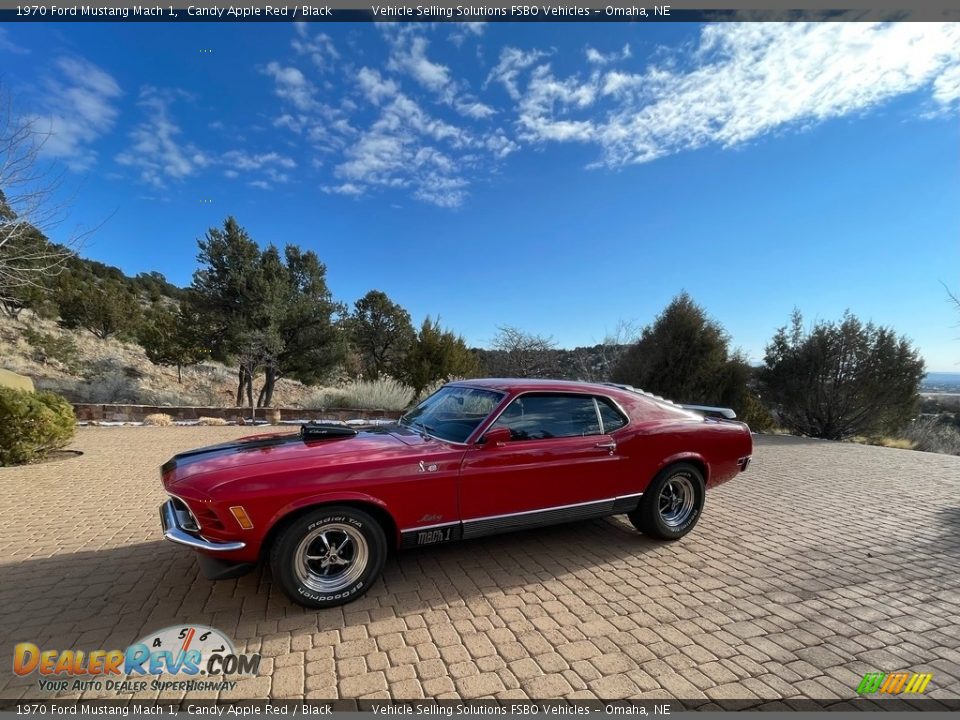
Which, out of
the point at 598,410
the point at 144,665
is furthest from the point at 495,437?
the point at 144,665

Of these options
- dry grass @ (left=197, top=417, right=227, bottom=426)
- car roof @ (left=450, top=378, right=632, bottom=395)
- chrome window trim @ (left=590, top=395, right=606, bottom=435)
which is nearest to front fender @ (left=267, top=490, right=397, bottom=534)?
car roof @ (left=450, top=378, right=632, bottom=395)

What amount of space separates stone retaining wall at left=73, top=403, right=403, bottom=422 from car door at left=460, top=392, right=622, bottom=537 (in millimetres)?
8730

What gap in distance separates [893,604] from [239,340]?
16637mm

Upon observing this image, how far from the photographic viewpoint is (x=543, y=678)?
88.4 inches

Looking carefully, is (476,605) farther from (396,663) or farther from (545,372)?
(545,372)

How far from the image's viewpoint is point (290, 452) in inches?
117

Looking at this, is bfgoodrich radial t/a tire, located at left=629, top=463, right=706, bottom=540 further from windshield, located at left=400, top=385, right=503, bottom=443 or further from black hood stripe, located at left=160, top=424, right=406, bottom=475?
black hood stripe, located at left=160, top=424, right=406, bottom=475

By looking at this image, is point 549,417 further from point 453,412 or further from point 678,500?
point 678,500

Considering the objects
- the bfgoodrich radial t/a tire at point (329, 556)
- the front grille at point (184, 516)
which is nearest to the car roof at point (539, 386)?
the bfgoodrich radial t/a tire at point (329, 556)

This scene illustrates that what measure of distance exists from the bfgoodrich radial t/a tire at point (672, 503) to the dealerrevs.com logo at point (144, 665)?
3.14m

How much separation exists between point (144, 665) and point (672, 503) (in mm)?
4102

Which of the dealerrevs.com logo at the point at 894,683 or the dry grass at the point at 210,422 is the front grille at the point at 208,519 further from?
the dry grass at the point at 210,422

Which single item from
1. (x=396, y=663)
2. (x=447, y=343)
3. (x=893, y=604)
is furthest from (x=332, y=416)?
(x=893, y=604)

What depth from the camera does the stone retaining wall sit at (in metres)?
10.0
